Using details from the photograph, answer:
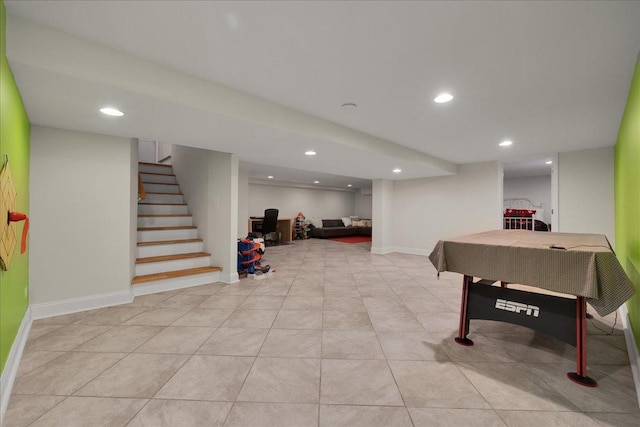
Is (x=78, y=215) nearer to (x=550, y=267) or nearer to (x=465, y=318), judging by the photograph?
(x=465, y=318)

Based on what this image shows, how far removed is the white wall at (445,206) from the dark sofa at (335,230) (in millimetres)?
3752

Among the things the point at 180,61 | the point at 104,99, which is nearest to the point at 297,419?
the point at 180,61

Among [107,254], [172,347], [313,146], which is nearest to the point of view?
[172,347]

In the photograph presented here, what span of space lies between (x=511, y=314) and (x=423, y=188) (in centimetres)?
518

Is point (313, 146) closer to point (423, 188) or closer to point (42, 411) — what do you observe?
point (42, 411)

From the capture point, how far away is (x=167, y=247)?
4.09 meters

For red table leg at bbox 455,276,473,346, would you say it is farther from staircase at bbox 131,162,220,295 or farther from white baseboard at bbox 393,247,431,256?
white baseboard at bbox 393,247,431,256

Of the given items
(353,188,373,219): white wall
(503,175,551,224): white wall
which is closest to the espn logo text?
Answer: (503,175,551,224): white wall

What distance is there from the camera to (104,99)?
2.04 m

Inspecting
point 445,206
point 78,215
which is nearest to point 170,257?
point 78,215

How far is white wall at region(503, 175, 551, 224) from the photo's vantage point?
29.4ft

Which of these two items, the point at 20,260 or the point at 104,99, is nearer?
the point at 104,99

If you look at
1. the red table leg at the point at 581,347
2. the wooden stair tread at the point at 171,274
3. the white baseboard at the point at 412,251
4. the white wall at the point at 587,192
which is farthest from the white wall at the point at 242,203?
the white wall at the point at 587,192

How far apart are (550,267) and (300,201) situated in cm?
975
